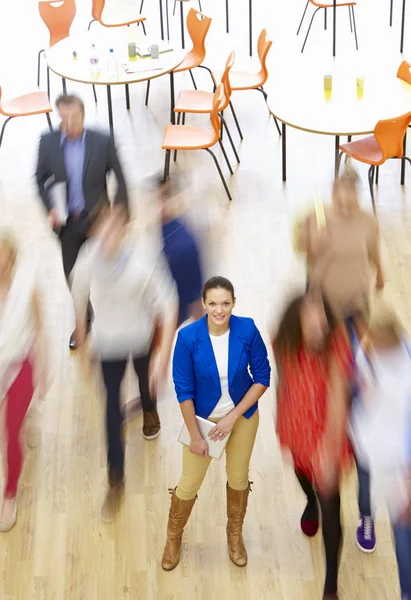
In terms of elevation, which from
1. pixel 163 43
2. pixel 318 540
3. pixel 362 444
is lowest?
pixel 318 540

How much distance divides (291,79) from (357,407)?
15.7 feet

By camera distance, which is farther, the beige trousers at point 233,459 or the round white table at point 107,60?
the round white table at point 107,60

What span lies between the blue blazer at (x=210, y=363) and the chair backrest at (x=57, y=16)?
18.9 ft

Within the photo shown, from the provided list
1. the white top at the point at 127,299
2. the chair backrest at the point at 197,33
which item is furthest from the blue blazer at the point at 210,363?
the chair backrest at the point at 197,33

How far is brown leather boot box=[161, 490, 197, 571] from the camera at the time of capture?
411 cm

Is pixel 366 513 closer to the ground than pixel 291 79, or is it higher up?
closer to the ground

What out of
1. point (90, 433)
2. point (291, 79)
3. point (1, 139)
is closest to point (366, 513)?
point (90, 433)

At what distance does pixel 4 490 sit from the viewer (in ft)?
14.8

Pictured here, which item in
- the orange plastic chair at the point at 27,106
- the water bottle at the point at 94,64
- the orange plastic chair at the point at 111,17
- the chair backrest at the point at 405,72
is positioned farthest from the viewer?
the orange plastic chair at the point at 111,17

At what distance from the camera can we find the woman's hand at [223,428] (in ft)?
12.8

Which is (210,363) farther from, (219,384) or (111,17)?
(111,17)

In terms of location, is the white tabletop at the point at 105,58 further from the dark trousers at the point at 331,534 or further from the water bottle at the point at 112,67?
the dark trousers at the point at 331,534

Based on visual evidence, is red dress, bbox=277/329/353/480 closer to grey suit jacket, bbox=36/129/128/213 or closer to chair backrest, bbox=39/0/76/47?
grey suit jacket, bbox=36/129/128/213

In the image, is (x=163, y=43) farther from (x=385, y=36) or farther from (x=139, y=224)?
(x=385, y=36)
